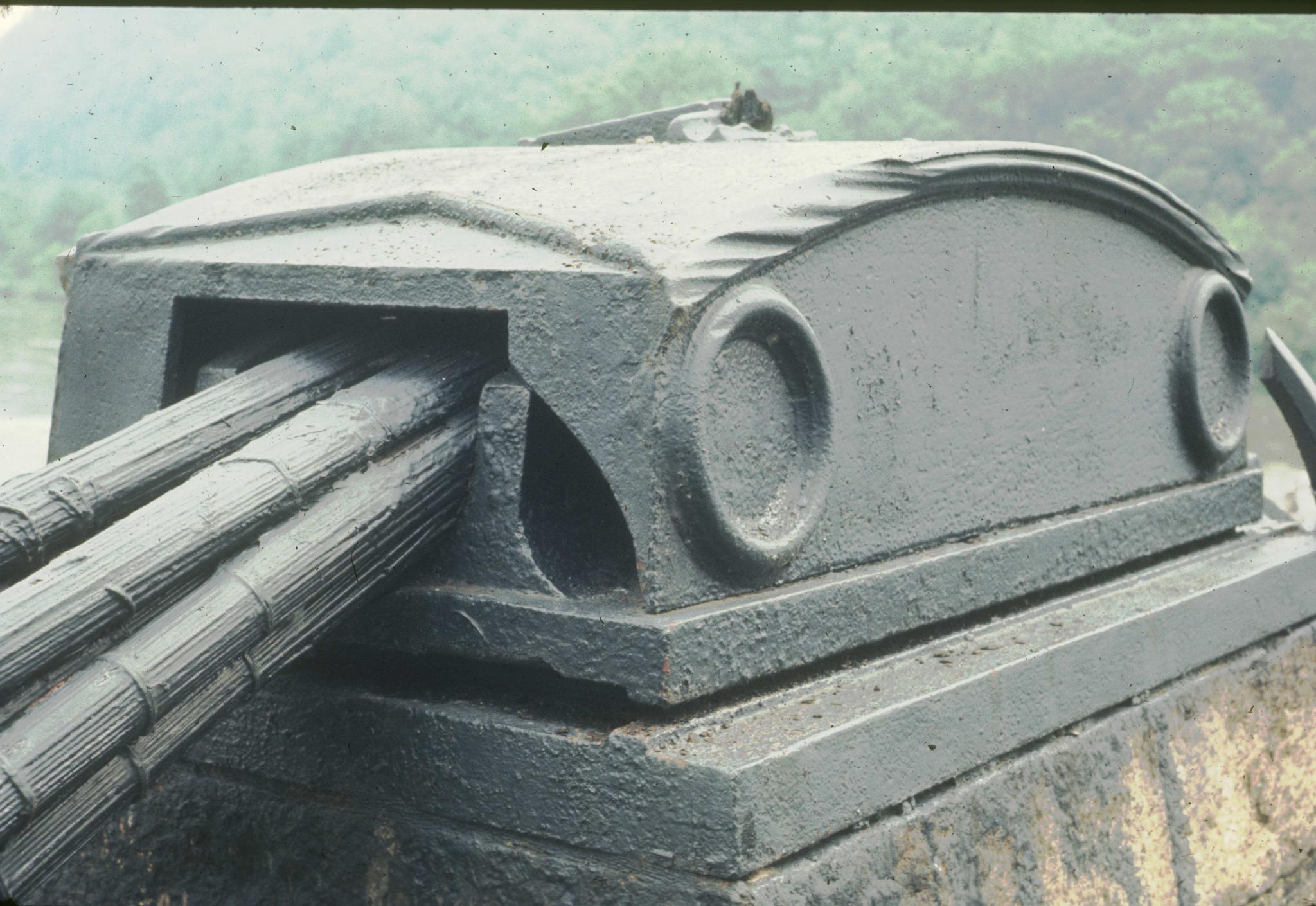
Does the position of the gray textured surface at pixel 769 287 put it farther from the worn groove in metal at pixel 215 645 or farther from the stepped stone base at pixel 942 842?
the stepped stone base at pixel 942 842

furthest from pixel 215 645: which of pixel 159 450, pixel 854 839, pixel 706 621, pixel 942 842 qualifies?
pixel 942 842

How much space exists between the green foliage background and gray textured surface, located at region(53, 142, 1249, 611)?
0.45 metres

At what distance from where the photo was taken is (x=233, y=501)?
5.72ft

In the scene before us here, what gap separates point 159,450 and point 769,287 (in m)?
0.80

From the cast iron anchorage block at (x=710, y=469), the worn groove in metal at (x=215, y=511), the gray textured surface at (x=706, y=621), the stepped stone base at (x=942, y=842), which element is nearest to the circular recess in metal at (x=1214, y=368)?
the cast iron anchorage block at (x=710, y=469)

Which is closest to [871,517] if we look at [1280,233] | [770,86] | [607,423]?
[607,423]

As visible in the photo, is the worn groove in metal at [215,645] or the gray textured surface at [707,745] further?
the gray textured surface at [707,745]

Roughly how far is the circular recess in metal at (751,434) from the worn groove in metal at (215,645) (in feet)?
1.10

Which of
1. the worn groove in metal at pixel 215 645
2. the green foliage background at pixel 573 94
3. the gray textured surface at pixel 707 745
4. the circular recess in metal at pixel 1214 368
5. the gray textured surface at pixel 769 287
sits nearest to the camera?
the worn groove in metal at pixel 215 645

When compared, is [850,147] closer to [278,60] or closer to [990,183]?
[990,183]

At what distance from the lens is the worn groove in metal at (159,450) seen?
1.75m

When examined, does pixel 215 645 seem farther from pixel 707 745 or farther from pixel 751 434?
pixel 751 434

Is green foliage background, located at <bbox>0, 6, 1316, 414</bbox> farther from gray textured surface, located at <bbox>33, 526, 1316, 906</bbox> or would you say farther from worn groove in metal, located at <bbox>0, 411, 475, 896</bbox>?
worn groove in metal, located at <bbox>0, 411, 475, 896</bbox>

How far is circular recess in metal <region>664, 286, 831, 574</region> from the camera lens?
5.84 feet
